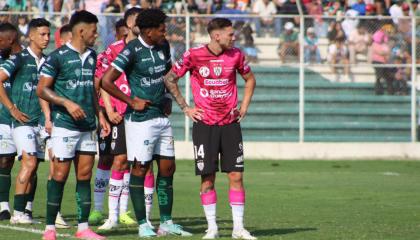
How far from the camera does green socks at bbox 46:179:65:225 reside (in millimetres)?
11422

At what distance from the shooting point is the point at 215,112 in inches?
472

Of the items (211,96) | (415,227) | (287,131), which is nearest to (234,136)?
(211,96)

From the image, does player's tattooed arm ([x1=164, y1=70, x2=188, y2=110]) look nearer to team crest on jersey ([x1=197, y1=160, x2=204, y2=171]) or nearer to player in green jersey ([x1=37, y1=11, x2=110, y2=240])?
team crest on jersey ([x1=197, y1=160, x2=204, y2=171])

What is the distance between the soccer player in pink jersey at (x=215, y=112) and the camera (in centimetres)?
1194

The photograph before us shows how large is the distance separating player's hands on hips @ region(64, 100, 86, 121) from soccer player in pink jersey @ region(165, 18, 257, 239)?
1.18 m

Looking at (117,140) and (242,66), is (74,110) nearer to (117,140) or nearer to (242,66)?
(242,66)

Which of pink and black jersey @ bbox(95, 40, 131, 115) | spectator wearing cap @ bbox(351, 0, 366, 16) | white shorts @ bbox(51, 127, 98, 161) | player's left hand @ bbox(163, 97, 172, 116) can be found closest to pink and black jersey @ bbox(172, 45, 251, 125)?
player's left hand @ bbox(163, 97, 172, 116)

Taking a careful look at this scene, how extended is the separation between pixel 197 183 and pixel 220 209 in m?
4.88

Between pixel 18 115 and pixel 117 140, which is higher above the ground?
pixel 18 115

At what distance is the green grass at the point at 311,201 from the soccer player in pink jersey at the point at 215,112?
61 cm

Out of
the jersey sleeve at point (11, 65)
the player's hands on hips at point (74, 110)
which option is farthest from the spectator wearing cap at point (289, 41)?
the player's hands on hips at point (74, 110)

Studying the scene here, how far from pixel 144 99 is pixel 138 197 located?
104cm

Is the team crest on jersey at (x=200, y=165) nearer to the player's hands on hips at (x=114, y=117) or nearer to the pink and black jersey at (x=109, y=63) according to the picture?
the player's hands on hips at (x=114, y=117)

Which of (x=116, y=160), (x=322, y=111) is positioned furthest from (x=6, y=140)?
(x=322, y=111)
